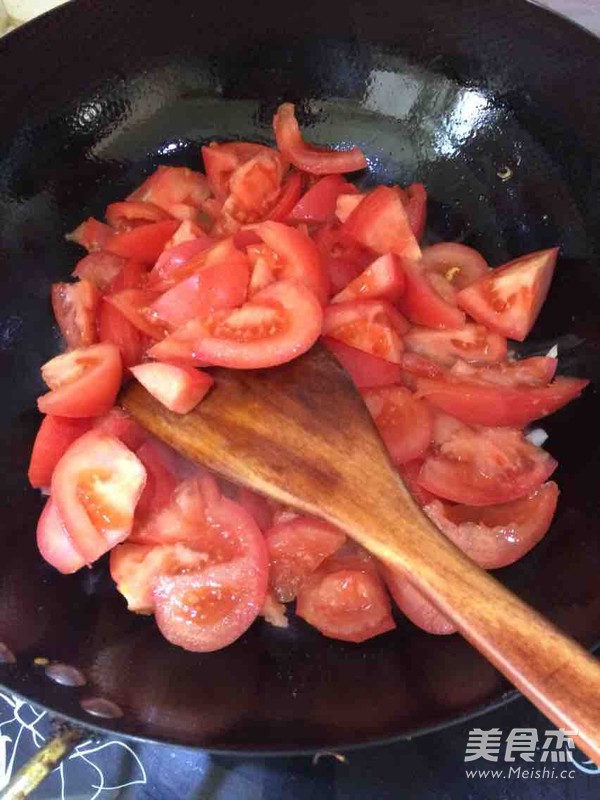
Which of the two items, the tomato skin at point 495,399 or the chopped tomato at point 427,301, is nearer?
the tomato skin at point 495,399

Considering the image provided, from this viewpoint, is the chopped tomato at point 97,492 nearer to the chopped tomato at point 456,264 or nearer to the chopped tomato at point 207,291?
→ the chopped tomato at point 207,291

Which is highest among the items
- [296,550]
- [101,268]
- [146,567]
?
[101,268]

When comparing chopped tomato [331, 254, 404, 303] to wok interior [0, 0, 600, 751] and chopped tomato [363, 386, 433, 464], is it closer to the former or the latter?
chopped tomato [363, 386, 433, 464]

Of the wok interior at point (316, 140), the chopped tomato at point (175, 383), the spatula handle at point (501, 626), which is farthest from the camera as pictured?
the chopped tomato at point (175, 383)

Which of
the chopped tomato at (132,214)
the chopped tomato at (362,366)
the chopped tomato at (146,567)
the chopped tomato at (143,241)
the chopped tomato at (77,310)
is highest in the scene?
the chopped tomato at (132,214)

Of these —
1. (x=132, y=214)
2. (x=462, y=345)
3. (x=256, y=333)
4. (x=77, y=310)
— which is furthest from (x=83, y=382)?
(x=462, y=345)

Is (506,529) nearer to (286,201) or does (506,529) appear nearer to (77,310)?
(286,201)

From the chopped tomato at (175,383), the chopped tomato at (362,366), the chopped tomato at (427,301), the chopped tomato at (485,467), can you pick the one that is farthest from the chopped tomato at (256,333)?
the chopped tomato at (485,467)
